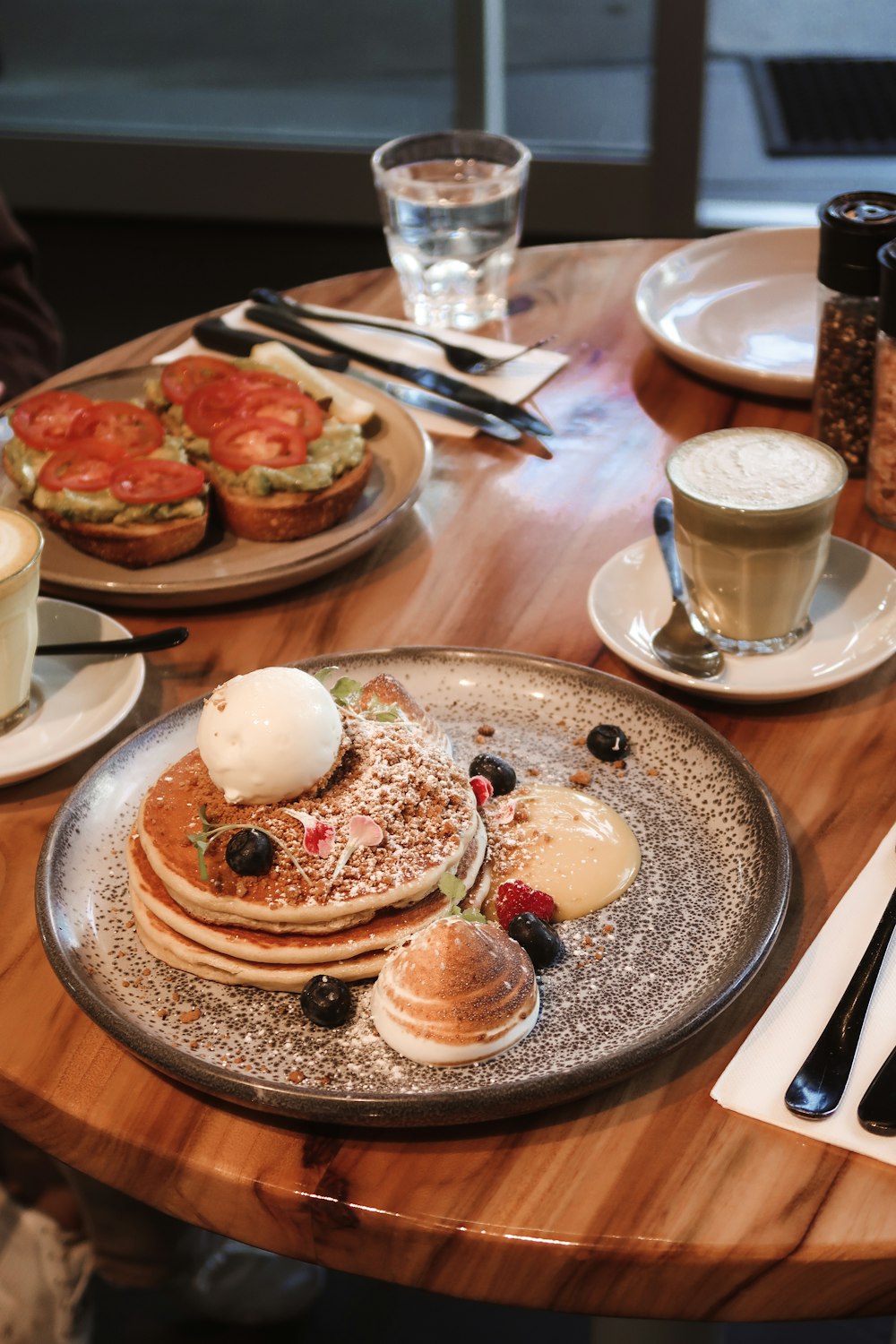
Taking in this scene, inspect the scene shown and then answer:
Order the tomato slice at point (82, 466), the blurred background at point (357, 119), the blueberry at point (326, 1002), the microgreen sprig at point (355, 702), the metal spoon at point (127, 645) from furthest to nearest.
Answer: the blurred background at point (357, 119) → the tomato slice at point (82, 466) → the metal spoon at point (127, 645) → the microgreen sprig at point (355, 702) → the blueberry at point (326, 1002)

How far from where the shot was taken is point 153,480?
176 centimetres

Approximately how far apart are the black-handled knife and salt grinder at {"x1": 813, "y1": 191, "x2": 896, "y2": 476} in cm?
41

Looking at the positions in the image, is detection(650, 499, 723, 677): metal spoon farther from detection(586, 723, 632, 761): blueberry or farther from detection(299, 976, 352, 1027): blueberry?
detection(299, 976, 352, 1027): blueberry

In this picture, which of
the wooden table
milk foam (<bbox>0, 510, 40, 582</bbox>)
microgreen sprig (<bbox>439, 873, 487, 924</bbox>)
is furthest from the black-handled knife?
microgreen sprig (<bbox>439, 873, 487, 924</bbox>)

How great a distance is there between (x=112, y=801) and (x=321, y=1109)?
44 centimetres

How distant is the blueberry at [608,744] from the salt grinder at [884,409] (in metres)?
0.63

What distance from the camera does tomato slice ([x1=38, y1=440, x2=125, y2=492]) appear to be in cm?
175

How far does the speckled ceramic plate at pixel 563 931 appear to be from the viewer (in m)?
0.98

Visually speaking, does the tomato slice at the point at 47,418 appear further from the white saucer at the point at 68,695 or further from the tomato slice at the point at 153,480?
the white saucer at the point at 68,695

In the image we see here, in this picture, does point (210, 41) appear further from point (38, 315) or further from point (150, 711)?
point (150, 711)

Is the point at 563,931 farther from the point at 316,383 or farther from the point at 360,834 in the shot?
the point at 316,383

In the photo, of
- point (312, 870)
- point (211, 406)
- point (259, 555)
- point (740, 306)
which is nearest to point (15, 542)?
point (259, 555)

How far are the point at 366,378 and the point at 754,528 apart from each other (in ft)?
2.88

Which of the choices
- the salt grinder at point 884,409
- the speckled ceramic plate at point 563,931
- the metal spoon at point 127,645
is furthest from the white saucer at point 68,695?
the salt grinder at point 884,409
